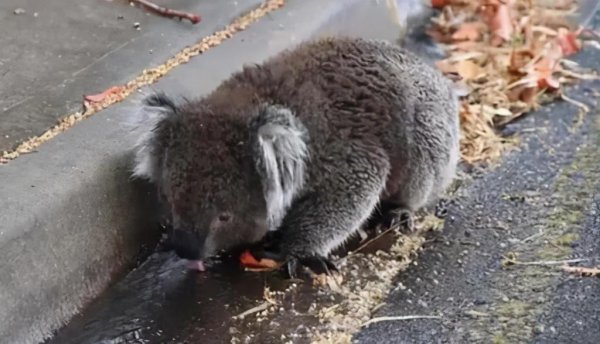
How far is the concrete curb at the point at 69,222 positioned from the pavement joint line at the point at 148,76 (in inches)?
2.0

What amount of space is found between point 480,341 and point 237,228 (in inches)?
34.4

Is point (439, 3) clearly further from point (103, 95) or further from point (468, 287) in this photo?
point (468, 287)

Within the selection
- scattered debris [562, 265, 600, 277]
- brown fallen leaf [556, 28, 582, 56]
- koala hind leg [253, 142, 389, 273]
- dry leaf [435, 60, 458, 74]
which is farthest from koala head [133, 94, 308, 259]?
brown fallen leaf [556, 28, 582, 56]

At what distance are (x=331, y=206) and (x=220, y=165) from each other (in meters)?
0.46

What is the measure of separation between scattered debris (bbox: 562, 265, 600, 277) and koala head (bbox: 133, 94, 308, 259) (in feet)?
3.22

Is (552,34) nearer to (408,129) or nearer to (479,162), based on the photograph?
(479,162)

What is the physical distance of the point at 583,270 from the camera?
3453 mm

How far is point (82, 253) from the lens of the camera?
3.28 meters

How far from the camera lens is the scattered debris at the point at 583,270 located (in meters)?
3.43

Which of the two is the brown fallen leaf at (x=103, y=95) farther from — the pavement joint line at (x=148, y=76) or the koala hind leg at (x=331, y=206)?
the koala hind leg at (x=331, y=206)

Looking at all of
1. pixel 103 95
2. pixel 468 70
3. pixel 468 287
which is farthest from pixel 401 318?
pixel 468 70

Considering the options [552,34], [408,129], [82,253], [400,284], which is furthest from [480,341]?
[552,34]

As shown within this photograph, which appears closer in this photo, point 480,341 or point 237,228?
point 480,341

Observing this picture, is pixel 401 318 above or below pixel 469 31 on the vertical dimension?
below
